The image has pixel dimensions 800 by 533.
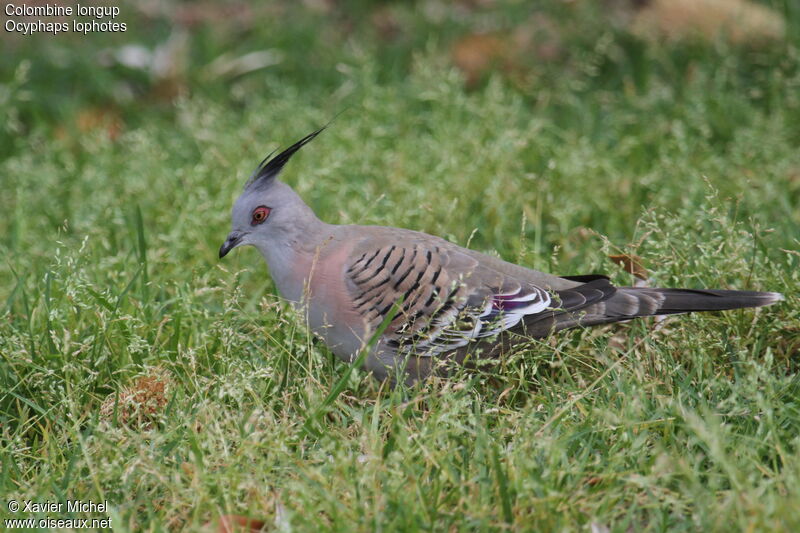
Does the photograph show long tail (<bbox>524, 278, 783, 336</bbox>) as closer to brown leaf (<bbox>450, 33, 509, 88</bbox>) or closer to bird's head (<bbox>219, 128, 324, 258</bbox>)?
bird's head (<bbox>219, 128, 324, 258</bbox>)

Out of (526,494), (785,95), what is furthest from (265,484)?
(785,95)

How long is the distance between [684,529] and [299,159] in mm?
3295

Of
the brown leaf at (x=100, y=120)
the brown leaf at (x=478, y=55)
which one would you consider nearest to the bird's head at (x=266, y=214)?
the brown leaf at (x=100, y=120)

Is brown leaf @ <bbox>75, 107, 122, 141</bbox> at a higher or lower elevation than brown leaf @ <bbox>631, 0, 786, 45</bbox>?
lower

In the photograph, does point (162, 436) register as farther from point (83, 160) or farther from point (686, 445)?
point (83, 160)

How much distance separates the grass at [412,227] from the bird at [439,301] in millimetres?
111

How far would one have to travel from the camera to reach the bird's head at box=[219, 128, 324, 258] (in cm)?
359

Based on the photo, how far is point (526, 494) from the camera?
93.7 inches

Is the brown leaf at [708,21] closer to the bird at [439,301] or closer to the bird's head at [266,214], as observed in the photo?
the bird at [439,301]

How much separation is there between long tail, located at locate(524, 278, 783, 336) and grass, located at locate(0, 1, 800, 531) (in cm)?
9

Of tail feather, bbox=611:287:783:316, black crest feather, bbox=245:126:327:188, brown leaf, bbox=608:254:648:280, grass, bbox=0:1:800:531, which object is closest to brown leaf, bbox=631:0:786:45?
grass, bbox=0:1:800:531

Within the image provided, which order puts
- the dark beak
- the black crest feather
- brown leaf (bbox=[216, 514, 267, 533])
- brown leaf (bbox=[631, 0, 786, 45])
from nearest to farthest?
brown leaf (bbox=[216, 514, 267, 533])
the black crest feather
the dark beak
brown leaf (bbox=[631, 0, 786, 45])

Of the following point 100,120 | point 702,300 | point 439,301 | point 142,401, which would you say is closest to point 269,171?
point 439,301

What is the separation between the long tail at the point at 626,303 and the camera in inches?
124
